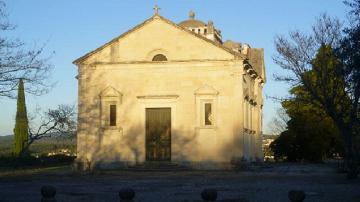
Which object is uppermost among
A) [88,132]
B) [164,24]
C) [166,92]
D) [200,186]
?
[164,24]

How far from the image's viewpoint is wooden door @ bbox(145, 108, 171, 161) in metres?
33.9

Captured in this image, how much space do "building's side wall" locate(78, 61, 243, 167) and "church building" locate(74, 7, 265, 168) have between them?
A: 0.06m

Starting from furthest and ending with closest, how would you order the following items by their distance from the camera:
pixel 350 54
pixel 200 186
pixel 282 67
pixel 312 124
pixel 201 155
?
pixel 312 124
pixel 201 155
pixel 282 67
pixel 200 186
pixel 350 54

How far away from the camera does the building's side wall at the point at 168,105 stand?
33.1m

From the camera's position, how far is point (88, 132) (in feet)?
113

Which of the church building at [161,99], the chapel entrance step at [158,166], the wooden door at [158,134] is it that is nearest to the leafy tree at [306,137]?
the church building at [161,99]

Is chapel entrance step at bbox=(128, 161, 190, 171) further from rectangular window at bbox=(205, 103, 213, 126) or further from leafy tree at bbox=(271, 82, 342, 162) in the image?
leafy tree at bbox=(271, 82, 342, 162)

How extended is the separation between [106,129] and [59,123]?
18047 mm

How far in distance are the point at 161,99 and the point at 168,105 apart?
564 millimetres

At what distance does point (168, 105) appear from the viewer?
33781mm

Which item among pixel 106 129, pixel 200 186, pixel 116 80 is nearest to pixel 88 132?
pixel 106 129

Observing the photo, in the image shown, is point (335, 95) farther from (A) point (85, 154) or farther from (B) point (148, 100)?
(A) point (85, 154)

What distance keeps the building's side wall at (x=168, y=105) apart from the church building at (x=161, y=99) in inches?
2.3

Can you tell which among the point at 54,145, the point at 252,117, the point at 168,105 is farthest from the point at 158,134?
the point at 54,145
